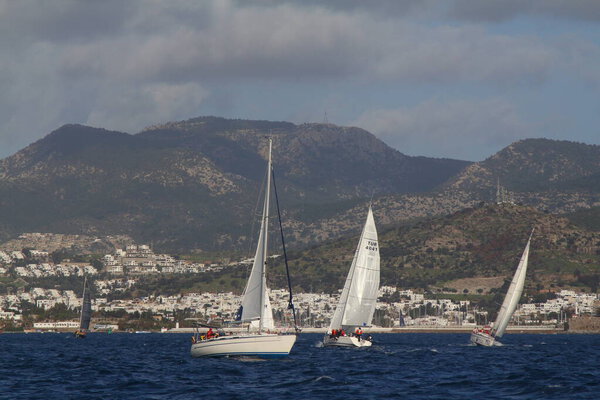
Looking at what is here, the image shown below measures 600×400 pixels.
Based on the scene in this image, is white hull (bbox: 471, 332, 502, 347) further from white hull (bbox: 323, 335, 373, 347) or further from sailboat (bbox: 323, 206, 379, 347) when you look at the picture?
sailboat (bbox: 323, 206, 379, 347)

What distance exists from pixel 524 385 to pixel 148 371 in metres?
28.5

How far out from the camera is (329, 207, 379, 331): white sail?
12125 centimetres

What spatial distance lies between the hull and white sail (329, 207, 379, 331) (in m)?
33.3

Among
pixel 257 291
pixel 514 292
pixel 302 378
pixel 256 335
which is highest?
pixel 514 292

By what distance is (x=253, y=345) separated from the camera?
86750 mm

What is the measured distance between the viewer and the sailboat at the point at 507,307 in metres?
138

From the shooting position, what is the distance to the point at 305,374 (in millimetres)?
79438

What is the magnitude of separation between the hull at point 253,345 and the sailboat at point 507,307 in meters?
54.6

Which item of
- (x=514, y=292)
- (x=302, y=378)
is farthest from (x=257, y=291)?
(x=514, y=292)

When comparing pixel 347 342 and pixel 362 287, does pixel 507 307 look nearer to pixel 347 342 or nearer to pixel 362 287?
pixel 362 287

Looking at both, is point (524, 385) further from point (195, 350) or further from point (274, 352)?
point (195, 350)

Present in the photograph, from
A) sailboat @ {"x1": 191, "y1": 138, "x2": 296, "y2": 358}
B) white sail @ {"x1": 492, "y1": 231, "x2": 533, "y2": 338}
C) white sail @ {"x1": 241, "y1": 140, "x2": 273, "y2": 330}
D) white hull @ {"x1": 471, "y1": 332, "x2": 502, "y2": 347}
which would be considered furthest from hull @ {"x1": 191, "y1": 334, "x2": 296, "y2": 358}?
white hull @ {"x1": 471, "y1": 332, "x2": 502, "y2": 347}

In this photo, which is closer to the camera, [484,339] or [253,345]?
[253,345]

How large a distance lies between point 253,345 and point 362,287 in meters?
36.6
